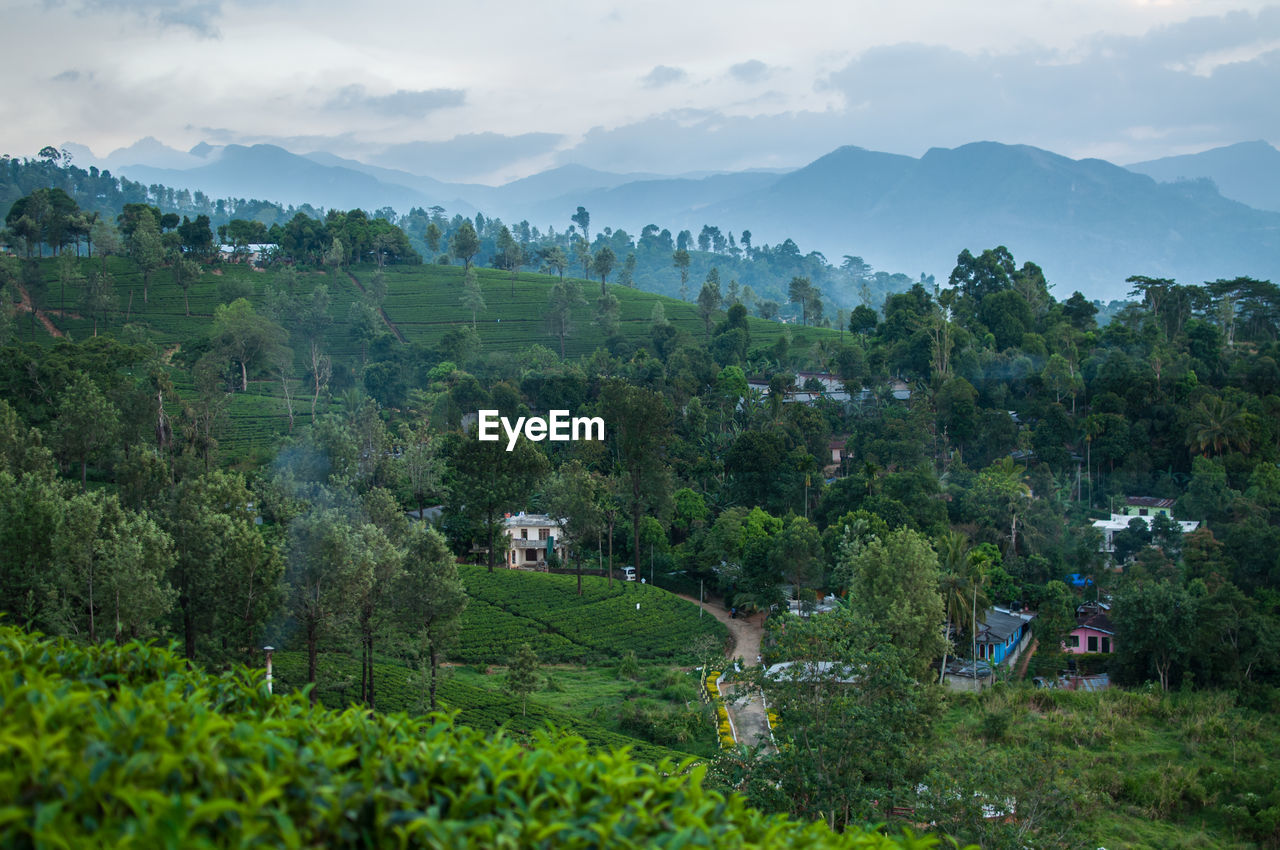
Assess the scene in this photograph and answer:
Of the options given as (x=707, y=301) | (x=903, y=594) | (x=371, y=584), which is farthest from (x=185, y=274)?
(x=903, y=594)

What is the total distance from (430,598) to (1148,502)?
26363 mm

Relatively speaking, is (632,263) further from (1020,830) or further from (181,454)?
(1020,830)

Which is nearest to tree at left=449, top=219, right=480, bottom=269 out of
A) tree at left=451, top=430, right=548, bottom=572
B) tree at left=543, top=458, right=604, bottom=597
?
tree at left=451, top=430, right=548, bottom=572

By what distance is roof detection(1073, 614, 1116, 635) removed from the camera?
25.0 meters

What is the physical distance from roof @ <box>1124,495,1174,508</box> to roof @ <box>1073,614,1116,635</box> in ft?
24.3

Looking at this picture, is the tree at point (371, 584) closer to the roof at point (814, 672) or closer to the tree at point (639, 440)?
the roof at point (814, 672)

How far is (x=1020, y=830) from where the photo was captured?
11.2 meters

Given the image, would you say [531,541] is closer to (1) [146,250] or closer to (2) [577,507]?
(2) [577,507]

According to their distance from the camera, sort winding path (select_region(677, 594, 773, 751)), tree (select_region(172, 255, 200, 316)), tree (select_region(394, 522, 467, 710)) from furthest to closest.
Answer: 1. tree (select_region(172, 255, 200, 316))
2. tree (select_region(394, 522, 467, 710))
3. winding path (select_region(677, 594, 773, 751))

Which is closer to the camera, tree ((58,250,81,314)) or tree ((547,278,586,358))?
tree ((58,250,81,314))

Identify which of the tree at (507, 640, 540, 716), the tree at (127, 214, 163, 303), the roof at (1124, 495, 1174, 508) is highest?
the tree at (127, 214, 163, 303)

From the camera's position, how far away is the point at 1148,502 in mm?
31656

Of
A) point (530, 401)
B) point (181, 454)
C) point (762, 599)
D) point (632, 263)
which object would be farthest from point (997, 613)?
point (632, 263)

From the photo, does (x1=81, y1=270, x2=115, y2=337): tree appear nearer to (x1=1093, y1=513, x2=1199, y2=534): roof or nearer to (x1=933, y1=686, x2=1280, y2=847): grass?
(x1=933, y1=686, x2=1280, y2=847): grass
